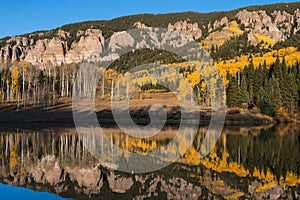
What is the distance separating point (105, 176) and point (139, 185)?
2869 mm

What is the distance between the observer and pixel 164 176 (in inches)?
850

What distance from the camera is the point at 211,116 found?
Result: 7394 centimetres

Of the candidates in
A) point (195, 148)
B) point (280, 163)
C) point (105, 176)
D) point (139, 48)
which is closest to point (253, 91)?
point (195, 148)

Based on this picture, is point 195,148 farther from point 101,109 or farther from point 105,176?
point 101,109

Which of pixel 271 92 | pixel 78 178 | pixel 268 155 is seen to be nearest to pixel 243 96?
pixel 271 92

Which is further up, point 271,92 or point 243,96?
point 271,92

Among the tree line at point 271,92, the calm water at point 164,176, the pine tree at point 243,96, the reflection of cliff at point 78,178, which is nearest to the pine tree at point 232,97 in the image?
the tree line at point 271,92

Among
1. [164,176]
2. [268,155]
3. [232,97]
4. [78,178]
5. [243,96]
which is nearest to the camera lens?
[78,178]

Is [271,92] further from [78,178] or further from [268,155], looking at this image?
[78,178]

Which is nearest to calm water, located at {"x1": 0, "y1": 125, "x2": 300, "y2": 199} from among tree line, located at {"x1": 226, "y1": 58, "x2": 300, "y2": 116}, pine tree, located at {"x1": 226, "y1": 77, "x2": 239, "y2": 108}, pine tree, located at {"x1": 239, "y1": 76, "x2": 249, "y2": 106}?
tree line, located at {"x1": 226, "y1": 58, "x2": 300, "y2": 116}

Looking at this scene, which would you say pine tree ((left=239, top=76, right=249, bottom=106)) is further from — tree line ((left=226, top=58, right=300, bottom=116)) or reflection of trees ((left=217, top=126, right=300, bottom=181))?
reflection of trees ((left=217, top=126, right=300, bottom=181))

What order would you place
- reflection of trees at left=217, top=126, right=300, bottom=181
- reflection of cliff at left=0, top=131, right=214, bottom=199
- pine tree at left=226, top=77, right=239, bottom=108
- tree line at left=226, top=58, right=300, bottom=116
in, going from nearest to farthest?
reflection of cliff at left=0, top=131, right=214, bottom=199 → reflection of trees at left=217, top=126, right=300, bottom=181 → tree line at left=226, top=58, right=300, bottom=116 → pine tree at left=226, top=77, right=239, bottom=108

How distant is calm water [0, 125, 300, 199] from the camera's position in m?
17.8

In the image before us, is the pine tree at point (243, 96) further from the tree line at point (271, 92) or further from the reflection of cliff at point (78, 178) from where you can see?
the reflection of cliff at point (78, 178)
